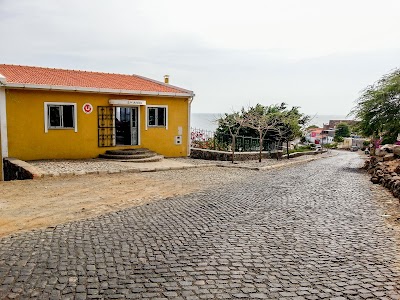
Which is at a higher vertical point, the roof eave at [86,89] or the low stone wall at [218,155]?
the roof eave at [86,89]

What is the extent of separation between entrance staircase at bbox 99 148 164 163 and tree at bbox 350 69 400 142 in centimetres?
1053

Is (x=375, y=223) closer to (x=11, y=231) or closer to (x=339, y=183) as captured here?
(x=339, y=183)

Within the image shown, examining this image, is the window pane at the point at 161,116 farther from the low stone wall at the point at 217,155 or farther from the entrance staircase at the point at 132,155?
the low stone wall at the point at 217,155

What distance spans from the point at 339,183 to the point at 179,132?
9354mm

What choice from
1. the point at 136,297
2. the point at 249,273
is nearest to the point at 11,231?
the point at 136,297

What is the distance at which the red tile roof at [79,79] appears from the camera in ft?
49.2

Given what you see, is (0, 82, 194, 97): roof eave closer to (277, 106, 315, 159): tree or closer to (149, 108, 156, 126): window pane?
(149, 108, 156, 126): window pane

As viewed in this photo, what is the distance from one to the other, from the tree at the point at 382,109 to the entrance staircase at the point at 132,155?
10.5 meters

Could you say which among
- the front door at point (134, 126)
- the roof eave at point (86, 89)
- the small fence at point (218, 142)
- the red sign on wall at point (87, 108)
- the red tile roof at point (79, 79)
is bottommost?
the small fence at point (218, 142)

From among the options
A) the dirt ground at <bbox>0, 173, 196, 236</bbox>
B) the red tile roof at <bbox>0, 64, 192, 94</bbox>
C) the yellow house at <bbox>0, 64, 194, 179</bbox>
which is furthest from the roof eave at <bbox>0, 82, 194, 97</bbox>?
the dirt ground at <bbox>0, 173, 196, 236</bbox>

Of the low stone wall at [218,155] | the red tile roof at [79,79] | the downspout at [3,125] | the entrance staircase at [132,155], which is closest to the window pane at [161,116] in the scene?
the red tile roof at [79,79]

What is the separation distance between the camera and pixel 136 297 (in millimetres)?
3830

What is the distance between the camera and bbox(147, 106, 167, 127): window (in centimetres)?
1788

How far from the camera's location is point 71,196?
344 inches
